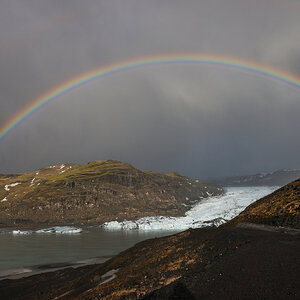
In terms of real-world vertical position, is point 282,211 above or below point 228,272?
above

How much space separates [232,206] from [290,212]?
153 meters

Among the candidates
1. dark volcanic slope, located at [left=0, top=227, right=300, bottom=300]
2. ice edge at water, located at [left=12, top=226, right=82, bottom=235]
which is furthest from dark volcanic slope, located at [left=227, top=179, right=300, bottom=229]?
ice edge at water, located at [left=12, top=226, right=82, bottom=235]

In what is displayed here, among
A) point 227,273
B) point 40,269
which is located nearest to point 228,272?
point 227,273

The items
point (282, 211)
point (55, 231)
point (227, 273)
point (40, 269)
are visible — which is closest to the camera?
point (227, 273)

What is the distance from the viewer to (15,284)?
5144 cm

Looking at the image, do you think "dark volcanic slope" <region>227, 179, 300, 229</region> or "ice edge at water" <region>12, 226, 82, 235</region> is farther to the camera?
"ice edge at water" <region>12, 226, 82, 235</region>

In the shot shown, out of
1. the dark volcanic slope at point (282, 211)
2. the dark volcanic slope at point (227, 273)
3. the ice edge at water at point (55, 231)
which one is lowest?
the dark volcanic slope at point (227, 273)

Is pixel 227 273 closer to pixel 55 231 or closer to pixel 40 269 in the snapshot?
pixel 40 269

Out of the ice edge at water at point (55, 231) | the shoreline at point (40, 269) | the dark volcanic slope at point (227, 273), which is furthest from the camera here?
the ice edge at water at point (55, 231)

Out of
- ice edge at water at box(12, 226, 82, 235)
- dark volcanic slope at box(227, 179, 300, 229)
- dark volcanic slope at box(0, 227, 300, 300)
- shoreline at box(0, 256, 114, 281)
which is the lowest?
shoreline at box(0, 256, 114, 281)

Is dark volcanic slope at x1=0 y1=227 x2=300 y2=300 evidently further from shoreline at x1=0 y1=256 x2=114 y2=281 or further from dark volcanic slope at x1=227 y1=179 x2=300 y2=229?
shoreline at x1=0 y1=256 x2=114 y2=281

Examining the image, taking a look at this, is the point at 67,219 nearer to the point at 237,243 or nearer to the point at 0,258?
the point at 0,258

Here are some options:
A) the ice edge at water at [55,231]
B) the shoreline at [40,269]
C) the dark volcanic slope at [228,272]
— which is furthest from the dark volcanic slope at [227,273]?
the ice edge at water at [55,231]

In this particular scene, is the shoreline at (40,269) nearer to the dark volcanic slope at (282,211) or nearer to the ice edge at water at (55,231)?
the dark volcanic slope at (282,211)
